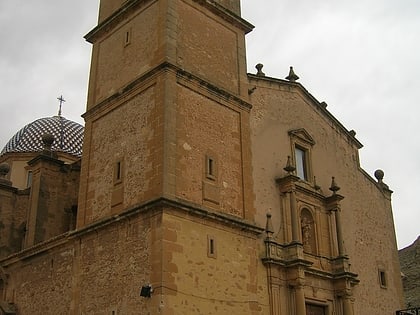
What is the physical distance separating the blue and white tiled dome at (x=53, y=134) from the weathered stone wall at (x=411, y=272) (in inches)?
762

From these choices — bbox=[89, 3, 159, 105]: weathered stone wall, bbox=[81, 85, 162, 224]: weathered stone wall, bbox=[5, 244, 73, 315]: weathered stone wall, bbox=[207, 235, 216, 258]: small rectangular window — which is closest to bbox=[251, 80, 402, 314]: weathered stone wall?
bbox=[207, 235, 216, 258]: small rectangular window

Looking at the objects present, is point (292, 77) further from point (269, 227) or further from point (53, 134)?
point (53, 134)

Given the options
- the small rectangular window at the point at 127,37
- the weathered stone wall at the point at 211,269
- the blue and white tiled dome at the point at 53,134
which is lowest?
the weathered stone wall at the point at 211,269

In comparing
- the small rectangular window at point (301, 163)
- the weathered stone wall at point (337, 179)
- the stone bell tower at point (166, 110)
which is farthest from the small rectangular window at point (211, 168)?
the small rectangular window at point (301, 163)

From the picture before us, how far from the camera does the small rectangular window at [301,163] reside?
19.9 metres

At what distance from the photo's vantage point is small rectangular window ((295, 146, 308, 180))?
1989 centimetres

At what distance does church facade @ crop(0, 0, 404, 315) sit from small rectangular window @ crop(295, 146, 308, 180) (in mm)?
45

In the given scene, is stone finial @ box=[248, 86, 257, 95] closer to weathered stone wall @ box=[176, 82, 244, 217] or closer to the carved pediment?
weathered stone wall @ box=[176, 82, 244, 217]

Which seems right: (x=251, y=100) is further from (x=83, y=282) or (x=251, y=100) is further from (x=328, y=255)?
(x=83, y=282)

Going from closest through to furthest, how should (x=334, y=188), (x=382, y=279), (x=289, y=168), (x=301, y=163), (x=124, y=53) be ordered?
(x=124, y=53)
(x=289, y=168)
(x=334, y=188)
(x=301, y=163)
(x=382, y=279)

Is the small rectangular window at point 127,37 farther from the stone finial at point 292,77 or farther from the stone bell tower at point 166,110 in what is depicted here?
the stone finial at point 292,77

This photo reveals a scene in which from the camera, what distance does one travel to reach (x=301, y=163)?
20.2 meters

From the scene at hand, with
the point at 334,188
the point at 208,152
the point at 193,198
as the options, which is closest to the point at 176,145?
the point at 208,152

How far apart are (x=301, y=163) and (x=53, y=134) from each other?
16219 millimetres
